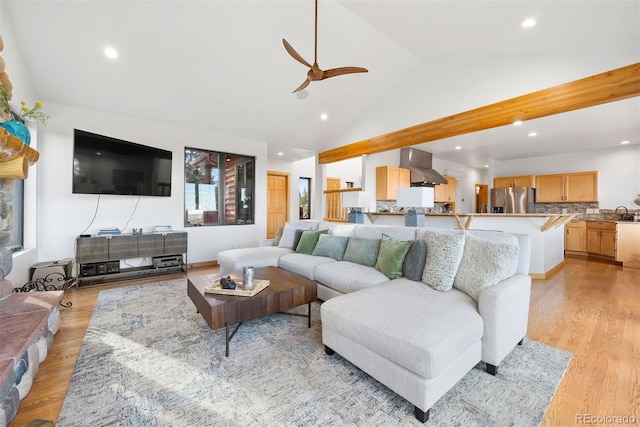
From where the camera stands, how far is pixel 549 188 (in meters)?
6.80

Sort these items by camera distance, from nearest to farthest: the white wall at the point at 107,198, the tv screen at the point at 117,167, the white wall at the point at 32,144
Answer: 1. the white wall at the point at 32,144
2. the tv screen at the point at 117,167
3. the white wall at the point at 107,198

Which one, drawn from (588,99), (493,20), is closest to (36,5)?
(493,20)

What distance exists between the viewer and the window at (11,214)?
2.47 meters

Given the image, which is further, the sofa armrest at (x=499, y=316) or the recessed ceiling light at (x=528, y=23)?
the recessed ceiling light at (x=528, y=23)

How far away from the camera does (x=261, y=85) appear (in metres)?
4.16

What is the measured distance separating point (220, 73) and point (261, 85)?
626mm

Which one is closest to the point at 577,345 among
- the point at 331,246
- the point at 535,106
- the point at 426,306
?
the point at 426,306

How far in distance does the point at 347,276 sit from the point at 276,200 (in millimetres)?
5171

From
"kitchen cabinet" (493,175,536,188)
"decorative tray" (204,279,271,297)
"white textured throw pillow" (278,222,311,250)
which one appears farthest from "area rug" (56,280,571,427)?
"kitchen cabinet" (493,175,536,188)

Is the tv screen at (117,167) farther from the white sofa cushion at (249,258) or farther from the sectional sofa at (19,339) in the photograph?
the sectional sofa at (19,339)

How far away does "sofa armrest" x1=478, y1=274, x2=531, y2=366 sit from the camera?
5.59 feet

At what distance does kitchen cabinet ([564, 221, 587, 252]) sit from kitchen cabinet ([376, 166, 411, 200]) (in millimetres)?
4142

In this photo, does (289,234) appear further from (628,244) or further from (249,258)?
(628,244)

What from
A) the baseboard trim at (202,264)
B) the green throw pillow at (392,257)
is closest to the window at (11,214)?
the baseboard trim at (202,264)
